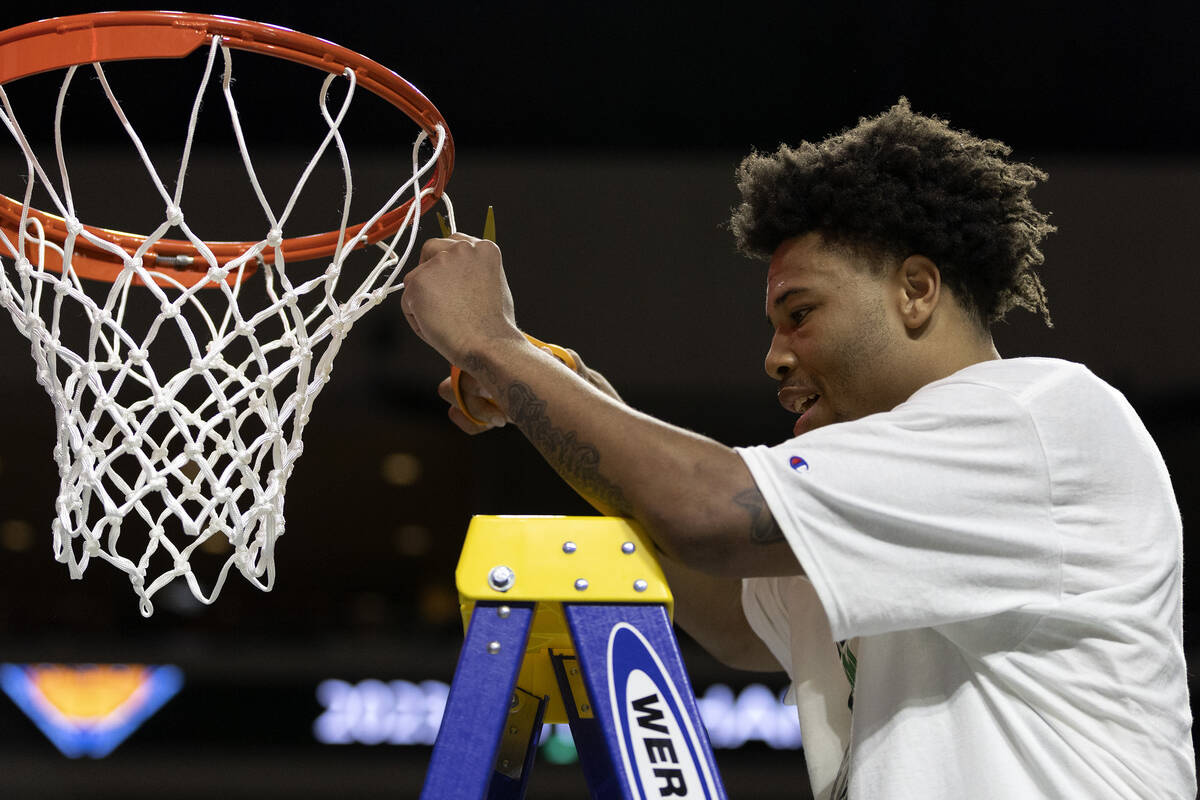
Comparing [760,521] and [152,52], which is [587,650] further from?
[152,52]

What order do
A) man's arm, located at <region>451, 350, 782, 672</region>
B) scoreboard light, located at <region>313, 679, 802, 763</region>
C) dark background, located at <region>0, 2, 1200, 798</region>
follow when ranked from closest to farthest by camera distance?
man's arm, located at <region>451, 350, 782, 672</region> → dark background, located at <region>0, 2, 1200, 798</region> → scoreboard light, located at <region>313, 679, 802, 763</region>

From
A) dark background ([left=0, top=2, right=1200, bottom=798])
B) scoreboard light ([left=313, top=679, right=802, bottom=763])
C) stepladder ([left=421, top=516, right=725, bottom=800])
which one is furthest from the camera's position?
scoreboard light ([left=313, top=679, right=802, bottom=763])

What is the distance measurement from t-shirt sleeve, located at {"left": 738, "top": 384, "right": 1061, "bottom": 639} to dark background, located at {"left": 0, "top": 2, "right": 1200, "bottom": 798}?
240cm

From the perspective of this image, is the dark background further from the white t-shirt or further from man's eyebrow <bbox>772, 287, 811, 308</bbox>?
the white t-shirt

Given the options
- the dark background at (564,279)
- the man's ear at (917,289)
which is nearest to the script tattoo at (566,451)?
the man's ear at (917,289)

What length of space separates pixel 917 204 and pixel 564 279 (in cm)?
257

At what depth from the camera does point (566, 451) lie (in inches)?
38.1

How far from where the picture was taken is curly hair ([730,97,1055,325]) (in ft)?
4.26

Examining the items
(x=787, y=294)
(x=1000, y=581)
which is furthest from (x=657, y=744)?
(x=787, y=294)

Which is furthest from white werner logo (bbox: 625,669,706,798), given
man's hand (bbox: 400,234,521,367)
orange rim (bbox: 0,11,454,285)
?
orange rim (bbox: 0,11,454,285)

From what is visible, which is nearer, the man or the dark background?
the man

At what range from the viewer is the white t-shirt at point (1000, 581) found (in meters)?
0.91

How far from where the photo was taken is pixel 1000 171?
1387 millimetres

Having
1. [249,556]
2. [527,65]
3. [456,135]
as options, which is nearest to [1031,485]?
[249,556]
